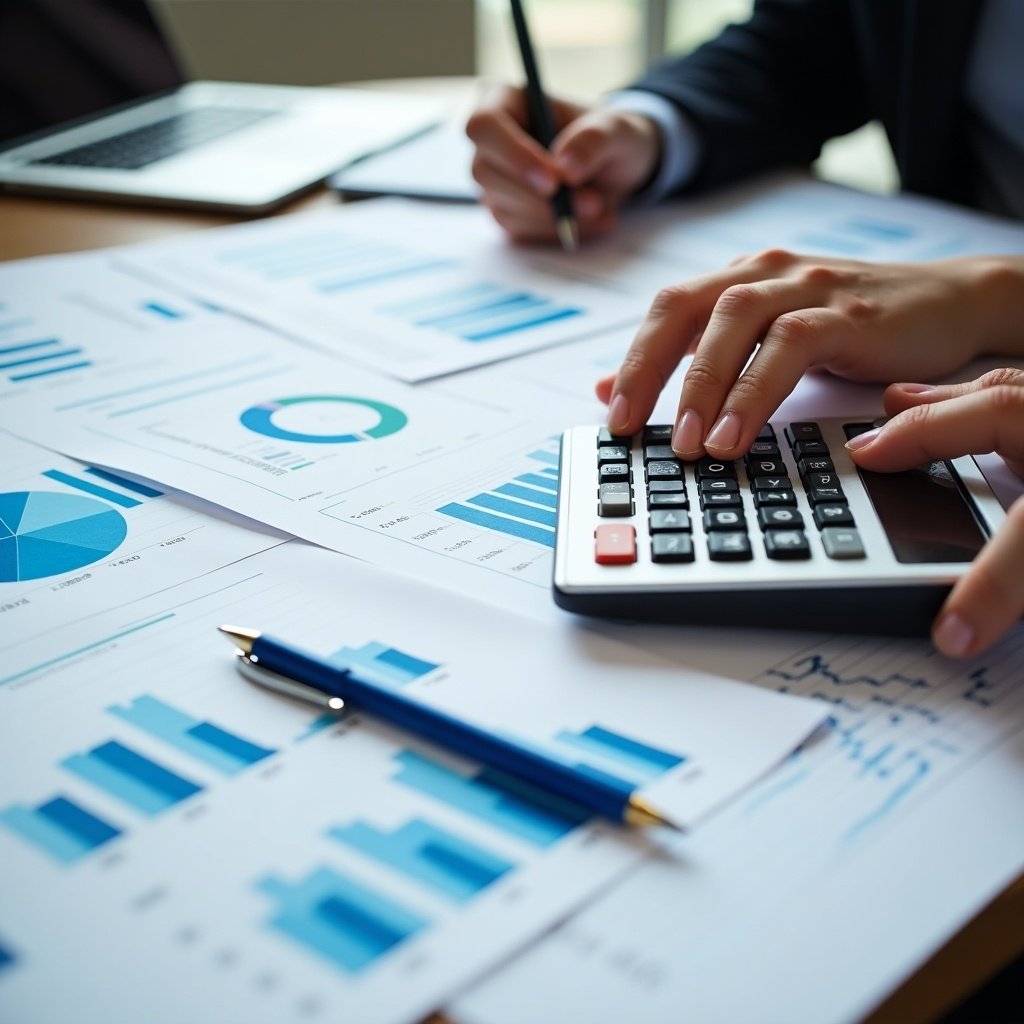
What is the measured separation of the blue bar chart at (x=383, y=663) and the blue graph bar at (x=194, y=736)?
0.13 feet

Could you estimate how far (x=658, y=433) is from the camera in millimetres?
483

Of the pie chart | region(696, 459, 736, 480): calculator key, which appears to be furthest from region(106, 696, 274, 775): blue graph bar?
region(696, 459, 736, 480): calculator key

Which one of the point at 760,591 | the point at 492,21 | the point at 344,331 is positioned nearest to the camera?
the point at 760,591

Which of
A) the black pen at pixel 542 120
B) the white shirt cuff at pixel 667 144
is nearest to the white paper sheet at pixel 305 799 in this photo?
the black pen at pixel 542 120

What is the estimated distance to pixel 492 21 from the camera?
8.25ft

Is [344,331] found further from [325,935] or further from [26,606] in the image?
[325,935]

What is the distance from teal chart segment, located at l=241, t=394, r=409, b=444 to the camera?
54 cm

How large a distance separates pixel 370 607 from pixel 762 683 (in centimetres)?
14

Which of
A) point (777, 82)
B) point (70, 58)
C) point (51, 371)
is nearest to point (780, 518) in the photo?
point (51, 371)

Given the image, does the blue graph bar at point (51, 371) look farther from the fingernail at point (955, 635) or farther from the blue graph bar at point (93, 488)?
the fingernail at point (955, 635)

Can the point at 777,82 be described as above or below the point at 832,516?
above

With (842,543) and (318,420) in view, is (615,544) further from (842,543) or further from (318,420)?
(318,420)

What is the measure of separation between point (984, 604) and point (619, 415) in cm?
18

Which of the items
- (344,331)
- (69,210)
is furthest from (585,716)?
(69,210)
